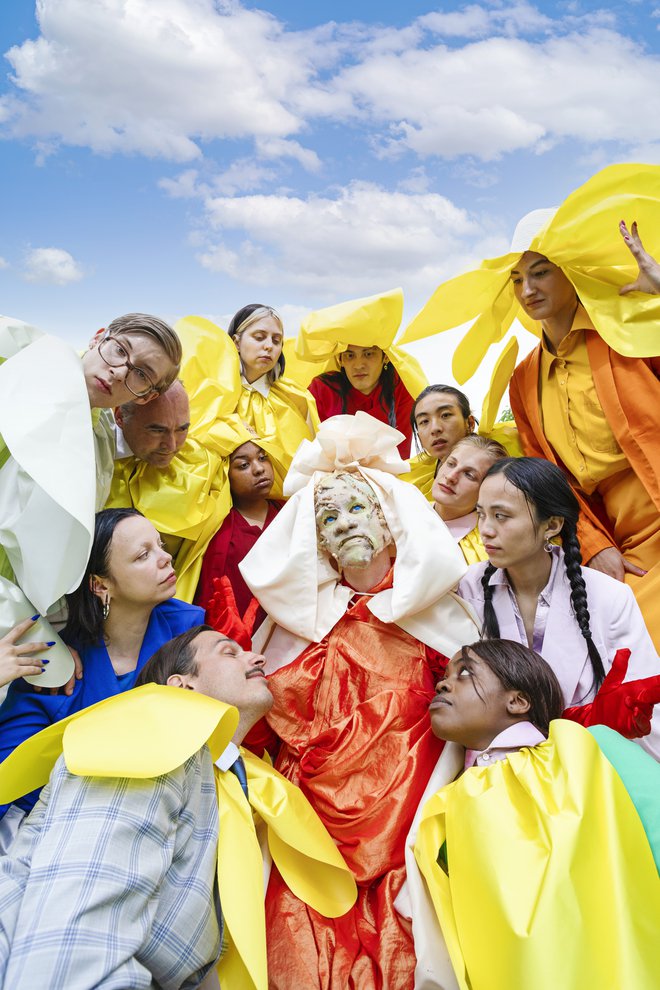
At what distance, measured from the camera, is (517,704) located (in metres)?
2.46

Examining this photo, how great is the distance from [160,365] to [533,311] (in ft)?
5.51

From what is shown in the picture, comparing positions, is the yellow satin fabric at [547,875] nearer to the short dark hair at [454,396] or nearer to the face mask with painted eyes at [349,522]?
A: the face mask with painted eyes at [349,522]

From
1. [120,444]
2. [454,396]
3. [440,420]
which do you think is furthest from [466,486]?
[120,444]

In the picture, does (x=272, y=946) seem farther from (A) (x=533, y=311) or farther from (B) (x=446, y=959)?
(A) (x=533, y=311)

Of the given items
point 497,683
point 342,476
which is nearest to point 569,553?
point 497,683

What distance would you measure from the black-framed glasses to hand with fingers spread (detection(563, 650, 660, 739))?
6.33ft

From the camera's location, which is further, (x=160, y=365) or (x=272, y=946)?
(x=160, y=365)

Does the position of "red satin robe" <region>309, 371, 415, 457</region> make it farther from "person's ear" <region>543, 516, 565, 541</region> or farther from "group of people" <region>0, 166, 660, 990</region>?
"person's ear" <region>543, 516, 565, 541</region>

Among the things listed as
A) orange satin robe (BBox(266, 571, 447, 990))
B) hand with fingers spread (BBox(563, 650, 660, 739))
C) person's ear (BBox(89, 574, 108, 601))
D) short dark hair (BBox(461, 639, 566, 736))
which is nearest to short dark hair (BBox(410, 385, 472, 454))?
orange satin robe (BBox(266, 571, 447, 990))

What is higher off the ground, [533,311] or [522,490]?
[533,311]

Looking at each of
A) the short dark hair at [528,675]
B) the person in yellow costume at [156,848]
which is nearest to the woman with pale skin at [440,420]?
the short dark hair at [528,675]

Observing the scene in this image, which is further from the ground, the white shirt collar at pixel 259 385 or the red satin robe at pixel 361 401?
the white shirt collar at pixel 259 385

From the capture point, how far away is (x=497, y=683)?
248 centimetres

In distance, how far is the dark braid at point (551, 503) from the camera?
2869 millimetres
